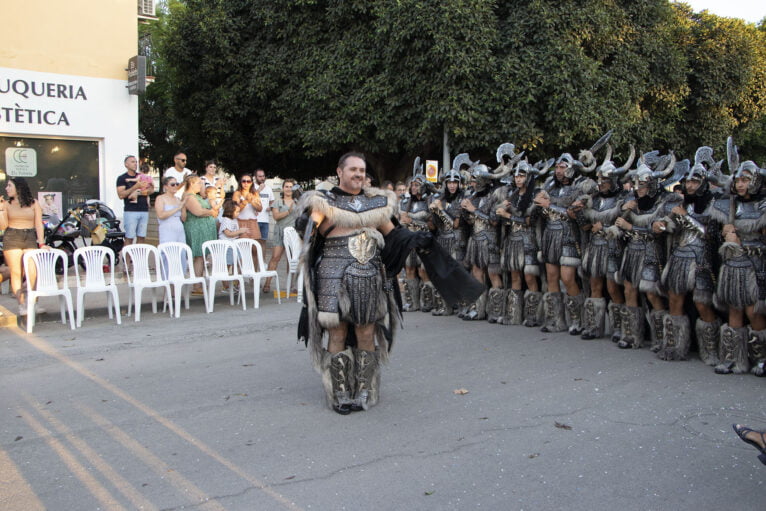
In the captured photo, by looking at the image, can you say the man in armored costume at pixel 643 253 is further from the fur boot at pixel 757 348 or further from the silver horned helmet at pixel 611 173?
the fur boot at pixel 757 348

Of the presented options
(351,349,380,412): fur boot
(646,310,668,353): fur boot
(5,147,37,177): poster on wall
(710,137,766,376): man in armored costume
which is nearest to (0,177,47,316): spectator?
(351,349,380,412): fur boot

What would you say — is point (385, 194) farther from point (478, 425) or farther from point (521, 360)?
point (521, 360)

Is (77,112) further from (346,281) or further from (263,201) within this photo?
(346,281)

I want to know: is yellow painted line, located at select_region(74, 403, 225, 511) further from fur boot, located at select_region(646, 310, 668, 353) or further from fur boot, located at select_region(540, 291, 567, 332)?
fur boot, located at select_region(540, 291, 567, 332)

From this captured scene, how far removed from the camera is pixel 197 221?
10234 mm

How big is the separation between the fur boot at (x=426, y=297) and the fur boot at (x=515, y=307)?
1353 millimetres

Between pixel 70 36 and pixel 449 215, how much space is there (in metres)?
10.3

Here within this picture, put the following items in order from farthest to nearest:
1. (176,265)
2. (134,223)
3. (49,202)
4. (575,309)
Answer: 1. (49,202)
2. (134,223)
3. (176,265)
4. (575,309)

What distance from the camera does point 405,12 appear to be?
53.9 feet

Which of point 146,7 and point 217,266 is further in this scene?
point 146,7

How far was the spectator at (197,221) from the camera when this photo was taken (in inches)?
396

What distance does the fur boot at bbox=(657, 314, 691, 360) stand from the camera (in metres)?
6.77

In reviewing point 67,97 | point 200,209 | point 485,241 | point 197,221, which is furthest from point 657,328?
point 67,97

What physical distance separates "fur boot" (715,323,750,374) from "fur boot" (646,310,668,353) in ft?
2.34
